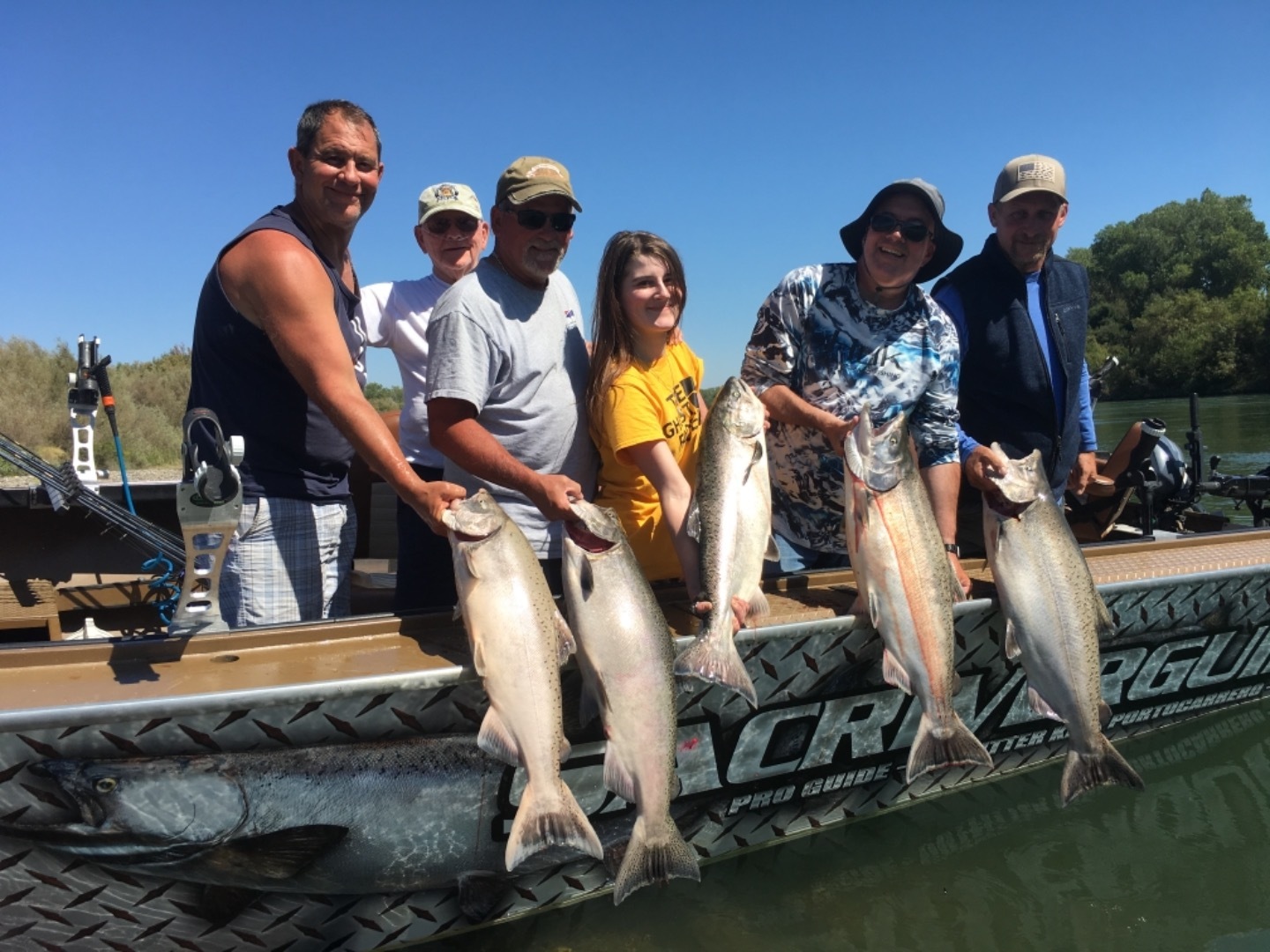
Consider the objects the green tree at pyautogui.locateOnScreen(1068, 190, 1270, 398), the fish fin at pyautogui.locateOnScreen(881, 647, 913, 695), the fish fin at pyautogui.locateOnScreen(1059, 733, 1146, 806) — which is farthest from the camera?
the green tree at pyautogui.locateOnScreen(1068, 190, 1270, 398)

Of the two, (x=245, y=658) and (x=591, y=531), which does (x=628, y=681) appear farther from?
(x=245, y=658)

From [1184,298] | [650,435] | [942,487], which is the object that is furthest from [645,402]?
[1184,298]

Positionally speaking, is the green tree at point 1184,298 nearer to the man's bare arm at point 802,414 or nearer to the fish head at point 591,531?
the man's bare arm at point 802,414

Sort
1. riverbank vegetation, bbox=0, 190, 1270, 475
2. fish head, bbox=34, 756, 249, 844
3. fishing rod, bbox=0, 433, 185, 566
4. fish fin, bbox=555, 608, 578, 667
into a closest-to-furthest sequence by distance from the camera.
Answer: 1. fish head, bbox=34, 756, 249, 844
2. fish fin, bbox=555, 608, 578, 667
3. fishing rod, bbox=0, 433, 185, 566
4. riverbank vegetation, bbox=0, 190, 1270, 475

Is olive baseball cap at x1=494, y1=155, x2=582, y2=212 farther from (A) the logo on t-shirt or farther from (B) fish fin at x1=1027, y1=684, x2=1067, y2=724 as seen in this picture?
(B) fish fin at x1=1027, y1=684, x2=1067, y2=724

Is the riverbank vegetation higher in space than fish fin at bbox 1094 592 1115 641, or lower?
higher

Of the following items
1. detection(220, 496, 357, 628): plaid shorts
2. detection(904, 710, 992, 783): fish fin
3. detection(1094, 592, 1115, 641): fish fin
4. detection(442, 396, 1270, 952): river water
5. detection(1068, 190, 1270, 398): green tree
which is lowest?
detection(442, 396, 1270, 952): river water

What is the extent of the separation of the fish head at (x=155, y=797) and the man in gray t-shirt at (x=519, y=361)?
1.17 metres

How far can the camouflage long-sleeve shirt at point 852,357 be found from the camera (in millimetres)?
3611

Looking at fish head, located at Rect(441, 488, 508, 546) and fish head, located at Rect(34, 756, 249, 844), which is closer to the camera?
fish head, located at Rect(34, 756, 249, 844)

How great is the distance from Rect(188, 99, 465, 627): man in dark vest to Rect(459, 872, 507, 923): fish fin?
1.08 metres

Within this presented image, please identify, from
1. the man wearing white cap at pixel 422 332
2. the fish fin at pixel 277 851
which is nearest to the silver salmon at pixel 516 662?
the fish fin at pixel 277 851

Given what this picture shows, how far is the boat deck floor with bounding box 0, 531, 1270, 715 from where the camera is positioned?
2.46 metres

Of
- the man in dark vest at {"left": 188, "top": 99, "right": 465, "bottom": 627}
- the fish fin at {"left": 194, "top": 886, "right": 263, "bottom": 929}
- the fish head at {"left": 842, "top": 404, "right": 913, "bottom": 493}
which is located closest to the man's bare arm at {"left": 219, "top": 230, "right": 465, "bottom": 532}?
the man in dark vest at {"left": 188, "top": 99, "right": 465, "bottom": 627}
